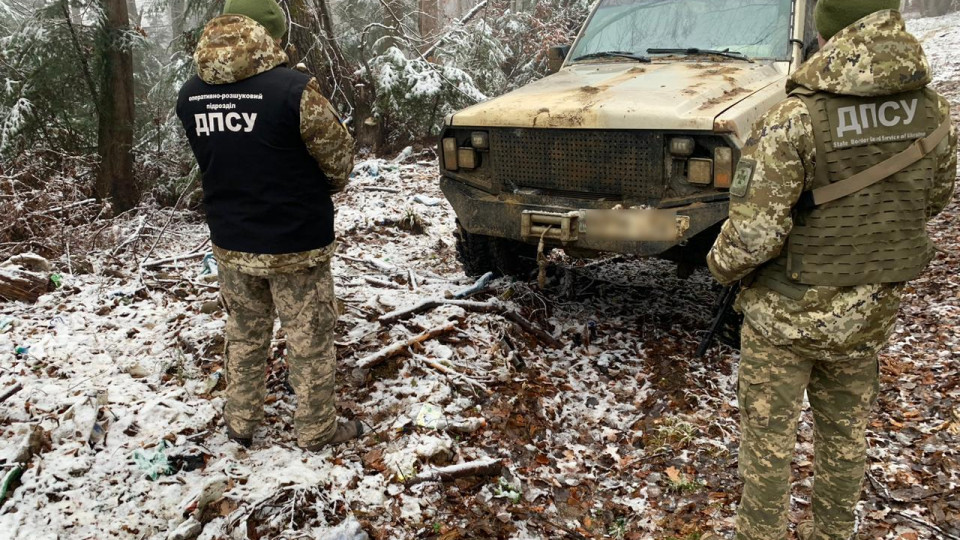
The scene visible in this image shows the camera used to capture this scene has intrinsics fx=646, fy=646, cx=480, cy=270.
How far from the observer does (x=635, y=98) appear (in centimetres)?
374

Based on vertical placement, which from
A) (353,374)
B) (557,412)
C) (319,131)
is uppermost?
(319,131)

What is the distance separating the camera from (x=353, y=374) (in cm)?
373

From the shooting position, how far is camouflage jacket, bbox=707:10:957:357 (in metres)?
1.84

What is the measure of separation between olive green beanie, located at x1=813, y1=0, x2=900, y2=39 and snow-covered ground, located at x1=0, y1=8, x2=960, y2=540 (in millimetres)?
2060

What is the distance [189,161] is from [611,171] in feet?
19.0

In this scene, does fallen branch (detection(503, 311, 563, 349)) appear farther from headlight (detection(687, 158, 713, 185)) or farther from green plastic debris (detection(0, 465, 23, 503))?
green plastic debris (detection(0, 465, 23, 503))

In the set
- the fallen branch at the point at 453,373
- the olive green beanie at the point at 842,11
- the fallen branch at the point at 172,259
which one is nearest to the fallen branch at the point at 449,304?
the fallen branch at the point at 453,373

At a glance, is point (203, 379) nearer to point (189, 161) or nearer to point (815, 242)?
point (815, 242)

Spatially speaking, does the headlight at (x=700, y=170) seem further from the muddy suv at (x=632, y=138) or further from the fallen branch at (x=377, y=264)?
the fallen branch at (x=377, y=264)

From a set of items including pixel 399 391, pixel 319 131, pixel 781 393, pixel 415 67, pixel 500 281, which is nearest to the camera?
pixel 781 393

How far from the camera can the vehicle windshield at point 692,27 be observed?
4484mm

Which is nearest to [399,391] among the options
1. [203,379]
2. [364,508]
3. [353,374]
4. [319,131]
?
[353,374]

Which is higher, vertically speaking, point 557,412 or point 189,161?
point 189,161

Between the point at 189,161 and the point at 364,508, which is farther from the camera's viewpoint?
the point at 189,161
